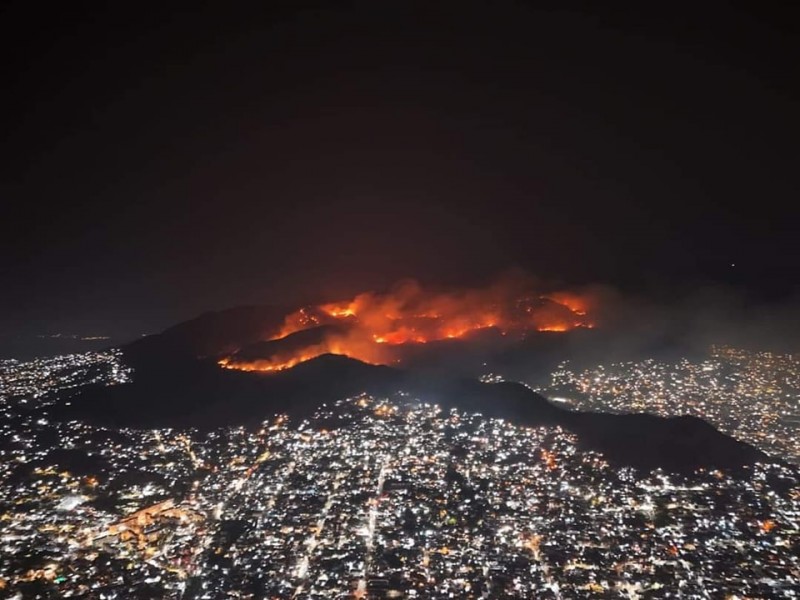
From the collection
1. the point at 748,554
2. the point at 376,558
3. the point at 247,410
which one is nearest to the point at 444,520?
the point at 376,558

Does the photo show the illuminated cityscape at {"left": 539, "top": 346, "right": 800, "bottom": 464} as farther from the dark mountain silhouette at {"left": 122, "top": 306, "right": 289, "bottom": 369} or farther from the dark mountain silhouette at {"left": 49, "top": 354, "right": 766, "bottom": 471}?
the dark mountain silhouette at {"left": 122, "top": 306, "right": 289, "bottom": 369}

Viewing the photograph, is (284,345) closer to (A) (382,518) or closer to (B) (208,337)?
(B) (208,337)

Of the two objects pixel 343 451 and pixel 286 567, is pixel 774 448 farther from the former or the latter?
pixel 286 567

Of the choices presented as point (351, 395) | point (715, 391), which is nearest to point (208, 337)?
point (351, 395)

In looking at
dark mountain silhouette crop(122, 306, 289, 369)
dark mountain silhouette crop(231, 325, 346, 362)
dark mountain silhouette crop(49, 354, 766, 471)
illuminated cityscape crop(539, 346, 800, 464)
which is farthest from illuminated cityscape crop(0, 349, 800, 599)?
dark mountain silhouette crop(122, 306, 289, 369)

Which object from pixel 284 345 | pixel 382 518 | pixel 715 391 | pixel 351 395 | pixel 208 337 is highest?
pixel 208 337
